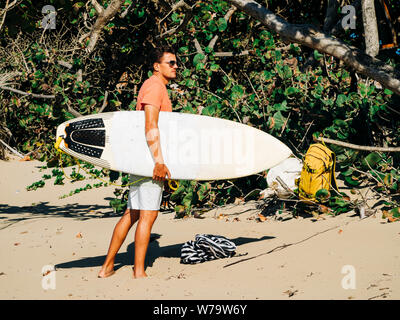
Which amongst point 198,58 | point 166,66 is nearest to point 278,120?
point 198,58

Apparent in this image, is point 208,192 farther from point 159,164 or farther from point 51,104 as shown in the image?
point 51,104

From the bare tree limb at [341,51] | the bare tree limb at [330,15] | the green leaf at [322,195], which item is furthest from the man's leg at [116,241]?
the bare tree limb at [330,15]

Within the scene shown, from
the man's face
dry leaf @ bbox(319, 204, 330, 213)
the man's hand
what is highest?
the man's face

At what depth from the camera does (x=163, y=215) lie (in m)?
4.89

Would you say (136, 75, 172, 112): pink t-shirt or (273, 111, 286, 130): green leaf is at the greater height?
(136, 75, 172, 112): pink t-shirt

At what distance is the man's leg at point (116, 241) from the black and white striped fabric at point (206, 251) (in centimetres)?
50

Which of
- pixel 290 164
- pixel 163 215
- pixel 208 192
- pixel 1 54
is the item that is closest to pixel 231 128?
pixel 290 164

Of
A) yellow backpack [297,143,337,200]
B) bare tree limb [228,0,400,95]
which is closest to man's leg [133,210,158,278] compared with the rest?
yellow backpack [297,143,337,200]

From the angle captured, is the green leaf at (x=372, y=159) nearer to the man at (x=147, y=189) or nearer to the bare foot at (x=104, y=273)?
the man at (x=147, y=189)

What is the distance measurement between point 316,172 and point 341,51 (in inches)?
42.1

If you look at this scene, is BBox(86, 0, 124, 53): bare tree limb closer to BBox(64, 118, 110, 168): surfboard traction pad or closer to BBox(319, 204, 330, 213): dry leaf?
BBox(64, 118, 110, 168): surfboard traction pad

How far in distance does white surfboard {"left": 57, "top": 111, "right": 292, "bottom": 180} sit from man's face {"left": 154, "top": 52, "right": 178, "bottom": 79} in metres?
0.29

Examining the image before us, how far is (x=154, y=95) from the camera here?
292 centimetres

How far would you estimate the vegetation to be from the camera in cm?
437
